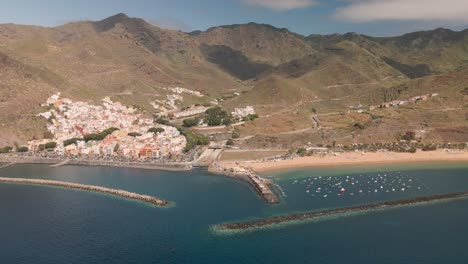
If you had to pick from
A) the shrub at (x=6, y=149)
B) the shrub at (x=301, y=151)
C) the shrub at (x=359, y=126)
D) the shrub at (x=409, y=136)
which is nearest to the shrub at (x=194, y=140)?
the shrub at (x=301, y=151)

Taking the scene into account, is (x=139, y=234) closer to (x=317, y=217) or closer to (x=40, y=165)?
(x=317, y=217)

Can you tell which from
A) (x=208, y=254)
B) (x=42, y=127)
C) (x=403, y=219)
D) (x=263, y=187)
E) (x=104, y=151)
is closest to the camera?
(x=208, y=254)

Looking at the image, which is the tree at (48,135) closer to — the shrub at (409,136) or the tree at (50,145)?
the tree at (50,145)

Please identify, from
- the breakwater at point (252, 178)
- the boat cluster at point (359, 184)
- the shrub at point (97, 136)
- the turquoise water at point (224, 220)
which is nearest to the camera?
the turquoise water at point (224, 220)

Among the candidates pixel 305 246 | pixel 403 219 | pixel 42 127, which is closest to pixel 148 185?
pixel 305 246

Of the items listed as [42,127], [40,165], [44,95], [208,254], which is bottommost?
[208,254]

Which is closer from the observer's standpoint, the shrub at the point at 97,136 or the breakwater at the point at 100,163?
the breakwater at the point at 100,163

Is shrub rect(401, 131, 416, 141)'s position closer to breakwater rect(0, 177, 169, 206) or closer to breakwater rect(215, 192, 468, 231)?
breakwater rect(215, 192, 468, 231)
